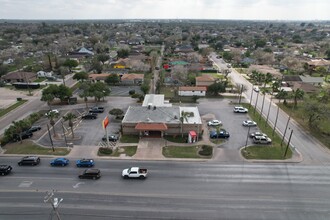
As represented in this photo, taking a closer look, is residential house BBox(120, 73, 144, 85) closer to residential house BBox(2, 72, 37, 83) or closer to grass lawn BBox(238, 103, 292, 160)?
residential house BBox(2, 72, 37, 83)

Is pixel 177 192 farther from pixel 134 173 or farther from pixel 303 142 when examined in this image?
pixel 303 142

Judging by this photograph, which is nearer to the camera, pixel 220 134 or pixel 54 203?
pixel 54 203

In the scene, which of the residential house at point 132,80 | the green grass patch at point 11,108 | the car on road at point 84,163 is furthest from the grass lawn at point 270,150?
the green grass patch at point 11,108

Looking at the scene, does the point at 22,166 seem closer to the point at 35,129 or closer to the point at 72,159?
the point at 72,159

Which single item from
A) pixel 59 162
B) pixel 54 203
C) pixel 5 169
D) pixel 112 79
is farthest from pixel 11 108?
pixel 54 203

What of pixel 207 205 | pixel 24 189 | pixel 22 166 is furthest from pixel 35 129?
pixel 207 205

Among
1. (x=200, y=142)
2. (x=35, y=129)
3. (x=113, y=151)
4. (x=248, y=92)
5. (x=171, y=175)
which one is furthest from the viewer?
(x=248, y=92)

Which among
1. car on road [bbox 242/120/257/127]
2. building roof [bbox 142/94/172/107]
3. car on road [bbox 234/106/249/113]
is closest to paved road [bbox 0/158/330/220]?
car on road [bbox 242/120/257/127]
